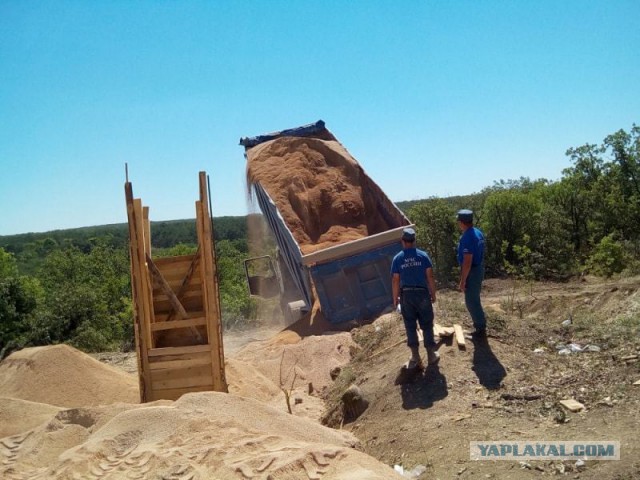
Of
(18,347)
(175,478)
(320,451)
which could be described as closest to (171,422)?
(175,478)

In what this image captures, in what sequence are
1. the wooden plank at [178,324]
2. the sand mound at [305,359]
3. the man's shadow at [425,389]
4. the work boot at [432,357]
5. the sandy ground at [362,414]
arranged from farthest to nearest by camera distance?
the sand mound at [305,359] < the wooden plank at [178,324] < the work boot at [432,357] < the man's shadow at [425,389] < the sandy ground at [362,414]

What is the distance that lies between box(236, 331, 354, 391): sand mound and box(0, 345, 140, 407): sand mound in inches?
81.1

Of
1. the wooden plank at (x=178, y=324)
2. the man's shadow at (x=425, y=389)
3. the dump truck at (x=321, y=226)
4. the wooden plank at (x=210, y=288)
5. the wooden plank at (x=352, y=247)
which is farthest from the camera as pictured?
the dump truck at (x=321, y=226)

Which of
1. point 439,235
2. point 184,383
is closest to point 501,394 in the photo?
point 184,383

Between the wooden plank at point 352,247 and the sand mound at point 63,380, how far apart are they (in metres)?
3.50

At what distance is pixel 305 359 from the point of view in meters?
9.18

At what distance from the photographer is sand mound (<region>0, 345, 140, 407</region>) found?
8.09 m

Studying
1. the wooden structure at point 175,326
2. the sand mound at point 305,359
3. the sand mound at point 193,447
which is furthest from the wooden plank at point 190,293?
the sand mound at point 305,359

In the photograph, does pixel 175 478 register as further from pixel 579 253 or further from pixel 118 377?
pixel 579 253

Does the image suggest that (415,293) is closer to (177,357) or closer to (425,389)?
(425,389)

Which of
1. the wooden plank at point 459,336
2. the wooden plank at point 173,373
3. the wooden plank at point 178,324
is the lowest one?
the wooden plank at point 173,373

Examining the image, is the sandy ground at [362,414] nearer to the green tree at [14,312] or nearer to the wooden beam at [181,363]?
the wooden beam at [181,363]

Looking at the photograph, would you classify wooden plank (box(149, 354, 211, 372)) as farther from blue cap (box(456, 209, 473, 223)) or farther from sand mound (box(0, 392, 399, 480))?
blue cap (box(456, 209, 473, 223))

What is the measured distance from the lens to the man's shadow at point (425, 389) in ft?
19.3
